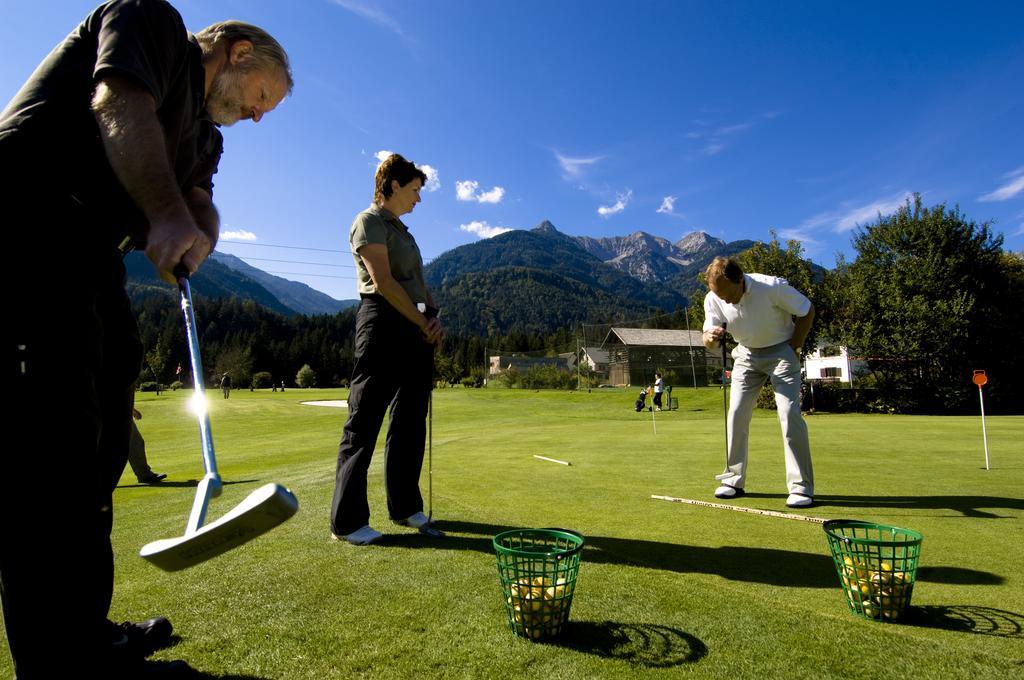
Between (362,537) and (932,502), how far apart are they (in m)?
4.57

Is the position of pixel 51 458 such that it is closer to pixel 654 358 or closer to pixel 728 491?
pixel 728 491

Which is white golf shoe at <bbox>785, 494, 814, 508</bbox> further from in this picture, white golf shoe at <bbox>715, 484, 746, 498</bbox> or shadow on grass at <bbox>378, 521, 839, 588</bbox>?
shadow on grass at <bbox>378, 521, 839, 588</bbox>

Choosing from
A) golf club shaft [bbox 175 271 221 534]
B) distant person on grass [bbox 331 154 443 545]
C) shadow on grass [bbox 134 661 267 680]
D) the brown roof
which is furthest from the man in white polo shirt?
the brown roof

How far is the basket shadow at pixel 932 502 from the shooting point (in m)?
4.44

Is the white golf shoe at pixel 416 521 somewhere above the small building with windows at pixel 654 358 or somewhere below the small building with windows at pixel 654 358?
below

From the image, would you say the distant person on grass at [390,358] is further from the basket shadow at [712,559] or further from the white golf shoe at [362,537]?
the basket shadow at [712,559]

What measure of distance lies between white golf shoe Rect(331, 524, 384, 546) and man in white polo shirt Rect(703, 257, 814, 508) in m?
3.04

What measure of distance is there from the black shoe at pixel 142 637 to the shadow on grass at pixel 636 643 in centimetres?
140

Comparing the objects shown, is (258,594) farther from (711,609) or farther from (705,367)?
(705,367)

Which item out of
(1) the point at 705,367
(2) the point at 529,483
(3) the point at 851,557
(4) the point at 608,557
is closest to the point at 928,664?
(3) the point at 851,557

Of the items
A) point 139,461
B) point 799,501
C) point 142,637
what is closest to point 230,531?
point 142,637

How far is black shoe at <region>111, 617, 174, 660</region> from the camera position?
183cm

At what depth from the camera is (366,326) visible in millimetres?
3699

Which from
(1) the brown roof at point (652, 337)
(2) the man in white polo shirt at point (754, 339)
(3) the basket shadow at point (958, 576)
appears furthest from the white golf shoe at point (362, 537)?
(1) the brown roof at point (652, 337)
